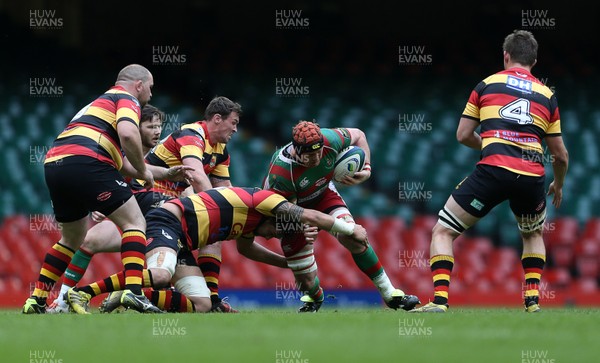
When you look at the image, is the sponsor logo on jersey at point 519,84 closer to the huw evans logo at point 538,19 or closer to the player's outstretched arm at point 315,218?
the player's outstretched arm at point 315,218

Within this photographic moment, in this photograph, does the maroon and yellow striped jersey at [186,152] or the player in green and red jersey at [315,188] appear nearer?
the player in green and red jersey at [315,188]

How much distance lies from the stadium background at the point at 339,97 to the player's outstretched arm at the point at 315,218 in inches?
214

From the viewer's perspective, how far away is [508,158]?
319 inches

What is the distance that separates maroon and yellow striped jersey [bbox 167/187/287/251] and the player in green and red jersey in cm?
34

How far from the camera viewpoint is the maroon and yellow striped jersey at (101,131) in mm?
7887

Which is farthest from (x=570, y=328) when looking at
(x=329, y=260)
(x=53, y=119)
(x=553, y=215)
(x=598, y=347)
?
(x=53, y=119)

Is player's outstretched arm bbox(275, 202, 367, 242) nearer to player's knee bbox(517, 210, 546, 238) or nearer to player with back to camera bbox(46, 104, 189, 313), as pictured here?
player's knee bbox(517, 210, 546, 238)

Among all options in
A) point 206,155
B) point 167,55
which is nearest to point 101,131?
point 206,155

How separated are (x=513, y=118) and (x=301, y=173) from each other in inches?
67.7

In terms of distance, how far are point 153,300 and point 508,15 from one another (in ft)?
52.1

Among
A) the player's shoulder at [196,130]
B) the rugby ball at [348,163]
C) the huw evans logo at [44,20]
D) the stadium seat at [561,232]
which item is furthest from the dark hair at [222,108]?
the huw evans logo at [44,20]

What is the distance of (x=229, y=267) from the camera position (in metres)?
14.5

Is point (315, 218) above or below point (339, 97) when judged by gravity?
below

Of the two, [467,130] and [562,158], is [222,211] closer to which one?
[467,130]
